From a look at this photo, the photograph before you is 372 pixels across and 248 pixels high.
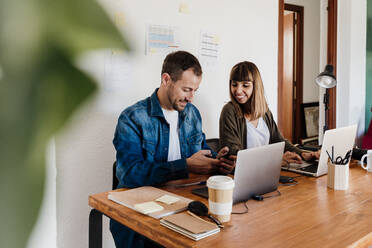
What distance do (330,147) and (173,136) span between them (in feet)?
2.38

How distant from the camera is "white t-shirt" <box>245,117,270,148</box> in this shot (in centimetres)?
205

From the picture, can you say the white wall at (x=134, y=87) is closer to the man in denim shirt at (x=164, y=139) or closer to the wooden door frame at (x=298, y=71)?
the man in denim shirt at (x=164, y=139)

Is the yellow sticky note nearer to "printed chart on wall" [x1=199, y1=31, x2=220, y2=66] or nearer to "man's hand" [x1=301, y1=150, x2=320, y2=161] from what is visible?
"man's hand" [x1=301, y1=150, x2=320, y2=161]

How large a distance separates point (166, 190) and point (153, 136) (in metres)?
0.34

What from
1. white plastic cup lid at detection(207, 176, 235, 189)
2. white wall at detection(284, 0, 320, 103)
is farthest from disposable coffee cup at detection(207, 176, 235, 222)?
white wall at detection(284, 0, 320, 103)

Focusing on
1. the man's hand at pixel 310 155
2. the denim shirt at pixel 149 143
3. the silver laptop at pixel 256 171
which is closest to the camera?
the silver laptop at pixel 256 171

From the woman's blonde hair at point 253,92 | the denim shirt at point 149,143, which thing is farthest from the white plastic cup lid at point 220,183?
the woman's blonde hair at point 253,92

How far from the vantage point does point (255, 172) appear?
123 centimetres

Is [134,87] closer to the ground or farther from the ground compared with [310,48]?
closer to the ground

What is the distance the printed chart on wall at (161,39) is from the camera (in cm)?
215

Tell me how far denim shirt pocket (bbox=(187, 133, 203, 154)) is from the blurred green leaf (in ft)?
3.83

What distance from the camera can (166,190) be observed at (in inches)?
53.6

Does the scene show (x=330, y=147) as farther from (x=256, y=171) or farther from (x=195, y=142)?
(x=195, y=142)

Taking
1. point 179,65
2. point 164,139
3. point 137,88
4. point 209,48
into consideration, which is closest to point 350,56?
point 209,48
